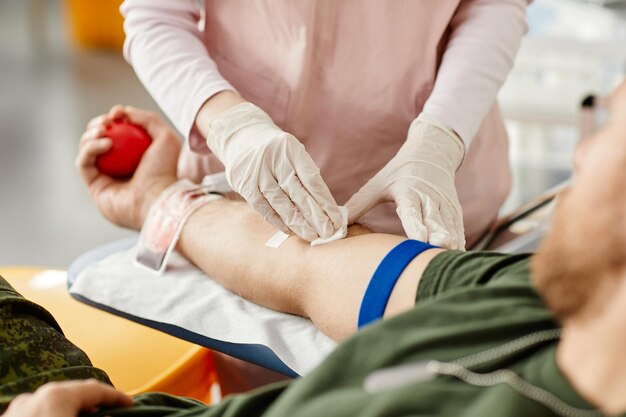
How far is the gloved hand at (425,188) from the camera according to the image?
1364mm

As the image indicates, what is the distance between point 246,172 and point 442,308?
56 cm

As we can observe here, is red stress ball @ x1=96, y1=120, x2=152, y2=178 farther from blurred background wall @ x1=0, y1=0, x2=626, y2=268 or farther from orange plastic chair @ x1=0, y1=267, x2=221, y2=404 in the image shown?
blurred background wall @ x1=0, y1=0, x2=626, y2=268

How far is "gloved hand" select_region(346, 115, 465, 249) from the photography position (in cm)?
136

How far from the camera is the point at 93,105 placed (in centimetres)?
495

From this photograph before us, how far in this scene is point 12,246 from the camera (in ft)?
11.2

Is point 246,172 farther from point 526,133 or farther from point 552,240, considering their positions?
point 526,133

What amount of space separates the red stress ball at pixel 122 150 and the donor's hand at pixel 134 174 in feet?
0.05

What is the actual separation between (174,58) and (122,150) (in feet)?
0.94

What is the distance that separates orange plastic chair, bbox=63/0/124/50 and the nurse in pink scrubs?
458 cm

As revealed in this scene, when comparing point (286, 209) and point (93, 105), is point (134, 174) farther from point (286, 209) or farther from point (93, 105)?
point (93, 105)

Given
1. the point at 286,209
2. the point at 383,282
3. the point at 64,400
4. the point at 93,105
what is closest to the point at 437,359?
the point at 383,282

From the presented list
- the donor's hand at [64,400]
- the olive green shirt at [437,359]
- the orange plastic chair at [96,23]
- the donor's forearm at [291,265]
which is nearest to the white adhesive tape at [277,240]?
the donor's forearm at [291,265]

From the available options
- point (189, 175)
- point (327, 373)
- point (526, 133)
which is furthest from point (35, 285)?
point (526, 133)

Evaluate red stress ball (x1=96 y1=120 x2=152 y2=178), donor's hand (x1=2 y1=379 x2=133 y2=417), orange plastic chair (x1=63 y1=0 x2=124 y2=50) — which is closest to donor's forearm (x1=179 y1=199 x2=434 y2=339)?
red stress ball (x1=96 y1=120 x2=152 y2=178)
